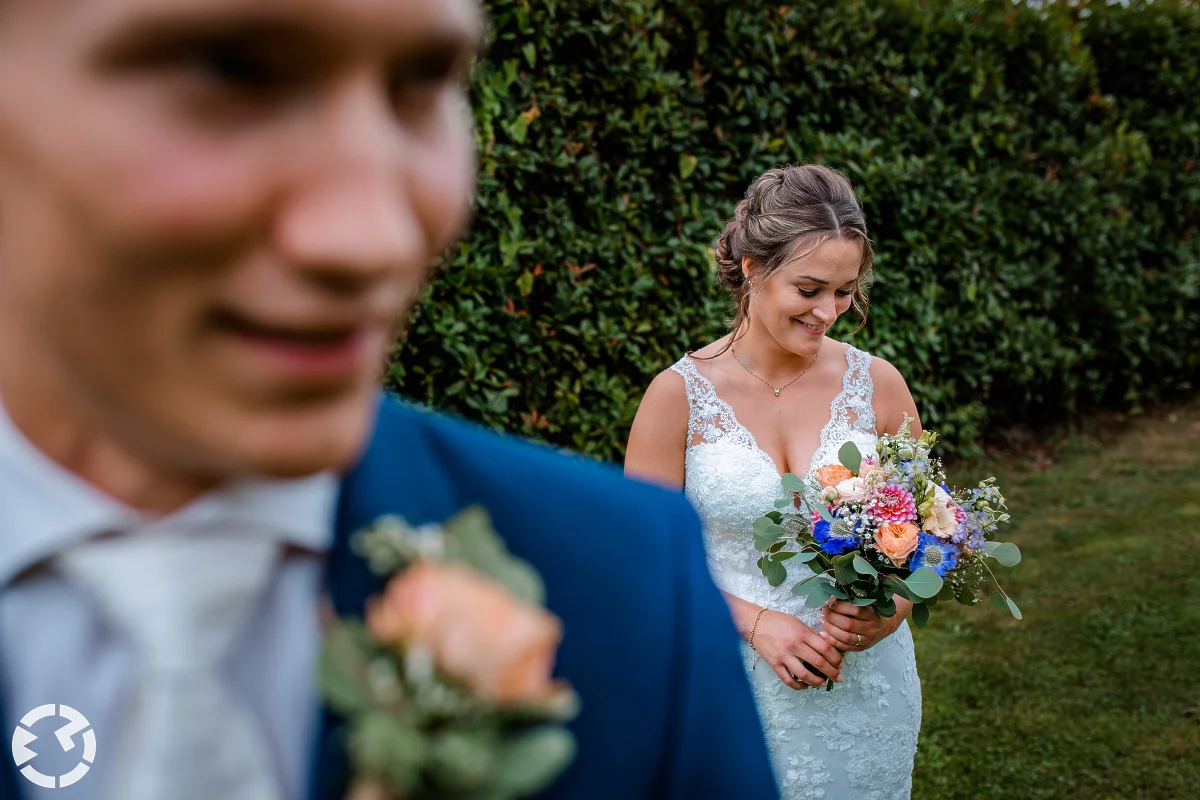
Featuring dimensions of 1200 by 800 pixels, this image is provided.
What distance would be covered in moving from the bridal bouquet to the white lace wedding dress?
18cm

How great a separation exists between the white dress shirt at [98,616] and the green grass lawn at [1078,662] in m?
4.36

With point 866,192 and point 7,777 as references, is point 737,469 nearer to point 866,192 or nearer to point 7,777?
point 7,777

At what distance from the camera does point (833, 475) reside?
9.38 feet

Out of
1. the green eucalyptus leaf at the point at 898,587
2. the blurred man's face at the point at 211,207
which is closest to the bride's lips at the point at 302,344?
the blurred man's face at the point at 211,207

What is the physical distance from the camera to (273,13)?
0.53m

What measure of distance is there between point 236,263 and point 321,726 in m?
0.42

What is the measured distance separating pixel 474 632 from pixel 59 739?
402mm

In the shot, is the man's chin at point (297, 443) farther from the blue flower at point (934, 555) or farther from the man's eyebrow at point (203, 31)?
the blue flower at point (934, 555)

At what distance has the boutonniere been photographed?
0.65 meters

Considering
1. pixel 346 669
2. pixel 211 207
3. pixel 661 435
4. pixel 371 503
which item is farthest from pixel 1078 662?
pixel 211 207

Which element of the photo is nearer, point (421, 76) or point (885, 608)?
point (421, 76)

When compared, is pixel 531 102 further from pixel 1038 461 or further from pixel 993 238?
pixel 1038 461

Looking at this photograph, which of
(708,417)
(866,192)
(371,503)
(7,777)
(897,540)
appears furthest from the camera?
(866,192)

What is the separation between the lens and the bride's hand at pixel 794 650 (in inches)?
116
